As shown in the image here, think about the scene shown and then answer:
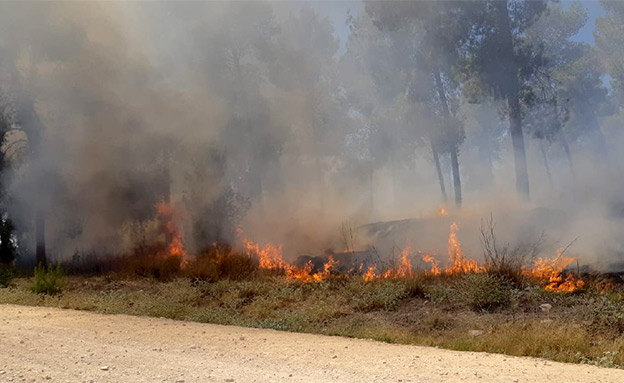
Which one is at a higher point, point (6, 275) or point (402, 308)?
point (6, 275)

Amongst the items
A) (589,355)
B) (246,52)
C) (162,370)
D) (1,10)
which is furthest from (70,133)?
(589,355)

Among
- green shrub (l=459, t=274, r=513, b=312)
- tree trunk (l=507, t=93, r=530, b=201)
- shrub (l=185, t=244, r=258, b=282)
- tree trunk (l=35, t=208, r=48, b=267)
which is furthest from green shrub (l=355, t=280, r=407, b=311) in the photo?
tree trunk (l=35, t=208, r=48, b=267)

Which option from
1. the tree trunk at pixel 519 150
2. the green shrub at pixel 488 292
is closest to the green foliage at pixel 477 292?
the green shrub at pixel 488 292

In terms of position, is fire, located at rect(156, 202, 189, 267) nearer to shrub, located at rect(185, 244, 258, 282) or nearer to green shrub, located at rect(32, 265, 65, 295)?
shrub, located at rect(185, 244, 258, 282)

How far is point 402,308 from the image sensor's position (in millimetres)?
10648

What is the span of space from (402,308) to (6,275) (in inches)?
479

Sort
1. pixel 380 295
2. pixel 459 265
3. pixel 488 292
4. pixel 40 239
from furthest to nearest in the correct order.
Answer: pixel 40 239
pixel 459 265
pixel 380 295
pixel 488 292

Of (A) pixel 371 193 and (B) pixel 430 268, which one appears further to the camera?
(A) pixel 371 193

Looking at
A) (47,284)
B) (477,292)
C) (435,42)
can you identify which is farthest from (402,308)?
(435,42)

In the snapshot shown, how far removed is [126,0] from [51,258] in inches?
374

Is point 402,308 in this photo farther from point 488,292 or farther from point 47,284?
point 47,284

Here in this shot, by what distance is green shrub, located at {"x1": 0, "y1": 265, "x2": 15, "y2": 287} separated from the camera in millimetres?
15488

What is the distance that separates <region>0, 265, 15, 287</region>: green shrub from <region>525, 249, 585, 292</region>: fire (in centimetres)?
1287

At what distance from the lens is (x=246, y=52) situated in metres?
23.3
